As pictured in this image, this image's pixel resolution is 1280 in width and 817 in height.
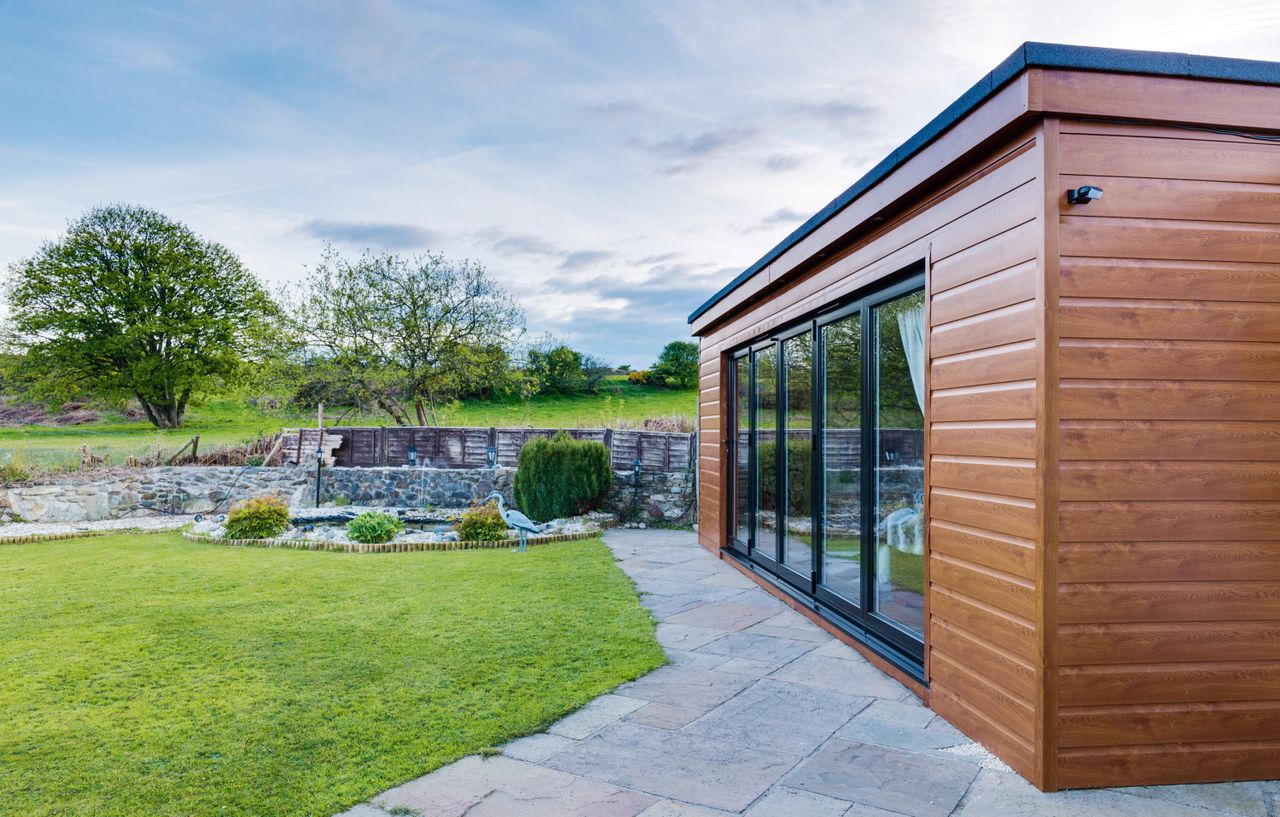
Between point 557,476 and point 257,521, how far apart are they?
364 centimetres

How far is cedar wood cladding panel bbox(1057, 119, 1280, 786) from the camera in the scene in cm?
248

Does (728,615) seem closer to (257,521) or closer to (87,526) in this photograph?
(257,521)

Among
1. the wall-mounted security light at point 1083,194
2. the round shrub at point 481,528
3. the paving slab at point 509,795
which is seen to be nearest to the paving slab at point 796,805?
the paving slab at point 509,795

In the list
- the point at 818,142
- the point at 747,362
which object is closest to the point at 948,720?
the point at 747,362

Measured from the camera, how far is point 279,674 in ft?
11.9

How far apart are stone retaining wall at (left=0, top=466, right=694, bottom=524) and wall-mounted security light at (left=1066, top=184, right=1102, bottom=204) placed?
7956mm

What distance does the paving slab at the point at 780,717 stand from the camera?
284cm

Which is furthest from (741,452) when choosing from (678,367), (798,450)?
(678,367)

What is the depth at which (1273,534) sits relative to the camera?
8.41ft

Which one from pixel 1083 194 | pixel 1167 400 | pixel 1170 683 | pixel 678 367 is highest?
pixel 678 367

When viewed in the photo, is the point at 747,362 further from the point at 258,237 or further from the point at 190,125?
the point at 258,237

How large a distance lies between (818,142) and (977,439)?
20.9 ft

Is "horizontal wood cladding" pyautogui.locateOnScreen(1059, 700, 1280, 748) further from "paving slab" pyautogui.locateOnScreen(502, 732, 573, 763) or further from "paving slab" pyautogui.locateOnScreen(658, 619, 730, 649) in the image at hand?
"paving slab" pyautogui.locateOnScreen(658, 619, 730, 649)

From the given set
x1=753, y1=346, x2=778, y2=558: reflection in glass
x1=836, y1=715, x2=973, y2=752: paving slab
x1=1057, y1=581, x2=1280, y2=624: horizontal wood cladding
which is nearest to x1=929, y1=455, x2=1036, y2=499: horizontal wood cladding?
x1=1057, y1=581, x2=1280, y2=624: horizontal wood cladding
